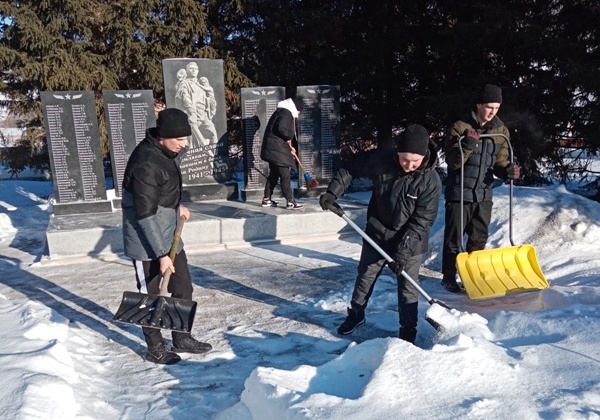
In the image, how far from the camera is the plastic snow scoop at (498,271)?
14.9ft

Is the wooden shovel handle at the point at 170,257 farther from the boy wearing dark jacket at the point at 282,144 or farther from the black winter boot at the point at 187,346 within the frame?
the boy wearing dark jacket at the point at 282,144

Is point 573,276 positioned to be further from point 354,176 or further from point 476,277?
point 354,176

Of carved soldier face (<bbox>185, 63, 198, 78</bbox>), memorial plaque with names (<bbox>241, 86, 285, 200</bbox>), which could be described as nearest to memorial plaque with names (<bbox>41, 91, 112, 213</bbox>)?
carved soldier face (<bbox>185, 63, 198, 78</bbox>)

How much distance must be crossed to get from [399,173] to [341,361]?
4.56 ft

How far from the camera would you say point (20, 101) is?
37.2ft

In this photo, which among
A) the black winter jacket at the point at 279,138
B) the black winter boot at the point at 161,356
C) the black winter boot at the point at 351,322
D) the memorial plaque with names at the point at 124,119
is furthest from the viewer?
the memorial plaque with names at the point at 124,119

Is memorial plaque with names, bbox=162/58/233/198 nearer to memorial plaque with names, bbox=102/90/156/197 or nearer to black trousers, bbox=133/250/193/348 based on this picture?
memorial plaque with names, bbox=102/90/156/197

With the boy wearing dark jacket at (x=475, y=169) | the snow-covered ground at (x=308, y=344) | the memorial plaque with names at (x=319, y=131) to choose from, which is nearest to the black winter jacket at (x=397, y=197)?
the snow-covered ground at (x=308, y=344)

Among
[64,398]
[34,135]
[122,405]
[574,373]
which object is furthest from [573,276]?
[34,135]

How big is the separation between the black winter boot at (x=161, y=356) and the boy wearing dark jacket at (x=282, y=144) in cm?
420

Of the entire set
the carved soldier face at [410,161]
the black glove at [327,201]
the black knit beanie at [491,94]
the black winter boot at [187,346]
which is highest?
the black knit beanie at [491,94]

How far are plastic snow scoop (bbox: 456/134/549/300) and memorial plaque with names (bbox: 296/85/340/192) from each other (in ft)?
15.9

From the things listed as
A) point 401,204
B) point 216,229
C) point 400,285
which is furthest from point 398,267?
point 216,229

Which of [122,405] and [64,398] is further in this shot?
[122,405]
